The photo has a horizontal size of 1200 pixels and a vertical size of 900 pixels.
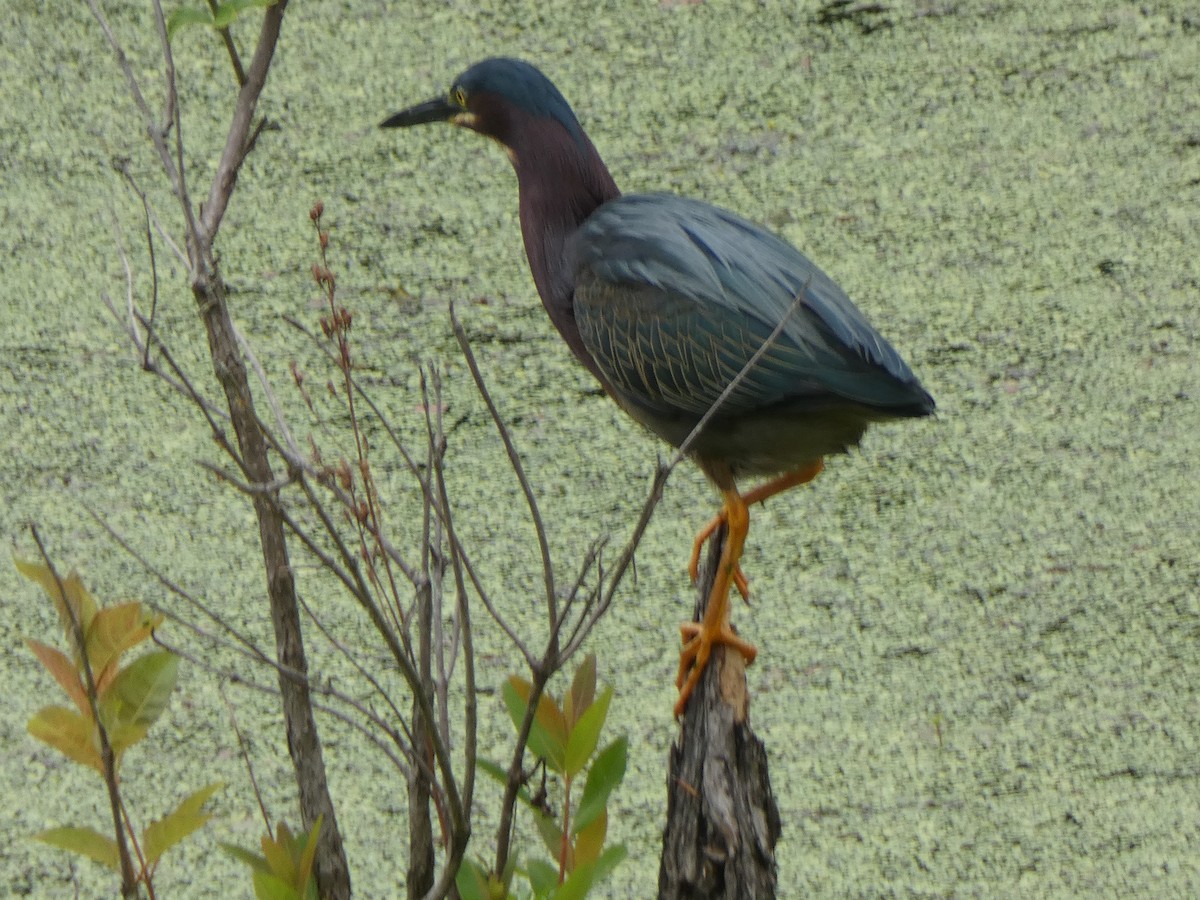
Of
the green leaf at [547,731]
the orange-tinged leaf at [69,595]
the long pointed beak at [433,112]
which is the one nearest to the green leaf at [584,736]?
the green leaf at [547,731]

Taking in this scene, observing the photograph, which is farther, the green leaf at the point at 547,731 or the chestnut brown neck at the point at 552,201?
the chestnut brown neck at the point at 552,201

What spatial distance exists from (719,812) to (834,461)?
0.95 m

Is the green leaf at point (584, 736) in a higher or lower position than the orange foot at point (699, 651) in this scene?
higher

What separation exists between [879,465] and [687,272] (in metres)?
0.76

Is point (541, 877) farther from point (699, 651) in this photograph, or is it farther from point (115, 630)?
point (699, 651)

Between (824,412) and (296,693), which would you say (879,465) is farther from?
(296,693)

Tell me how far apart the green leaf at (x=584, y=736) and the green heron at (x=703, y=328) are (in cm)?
32

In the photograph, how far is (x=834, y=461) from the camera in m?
1.83

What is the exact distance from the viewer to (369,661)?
1658 mm

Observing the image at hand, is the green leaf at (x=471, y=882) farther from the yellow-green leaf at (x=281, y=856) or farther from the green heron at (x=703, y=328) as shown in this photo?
the green heron at (x=703, y=328)

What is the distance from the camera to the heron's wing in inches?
42.2

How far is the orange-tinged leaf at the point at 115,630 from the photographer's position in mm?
657

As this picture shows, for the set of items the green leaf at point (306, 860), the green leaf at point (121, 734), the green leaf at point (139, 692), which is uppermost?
the green leaf at point (139, 692)

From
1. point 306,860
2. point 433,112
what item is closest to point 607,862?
point 306,860
